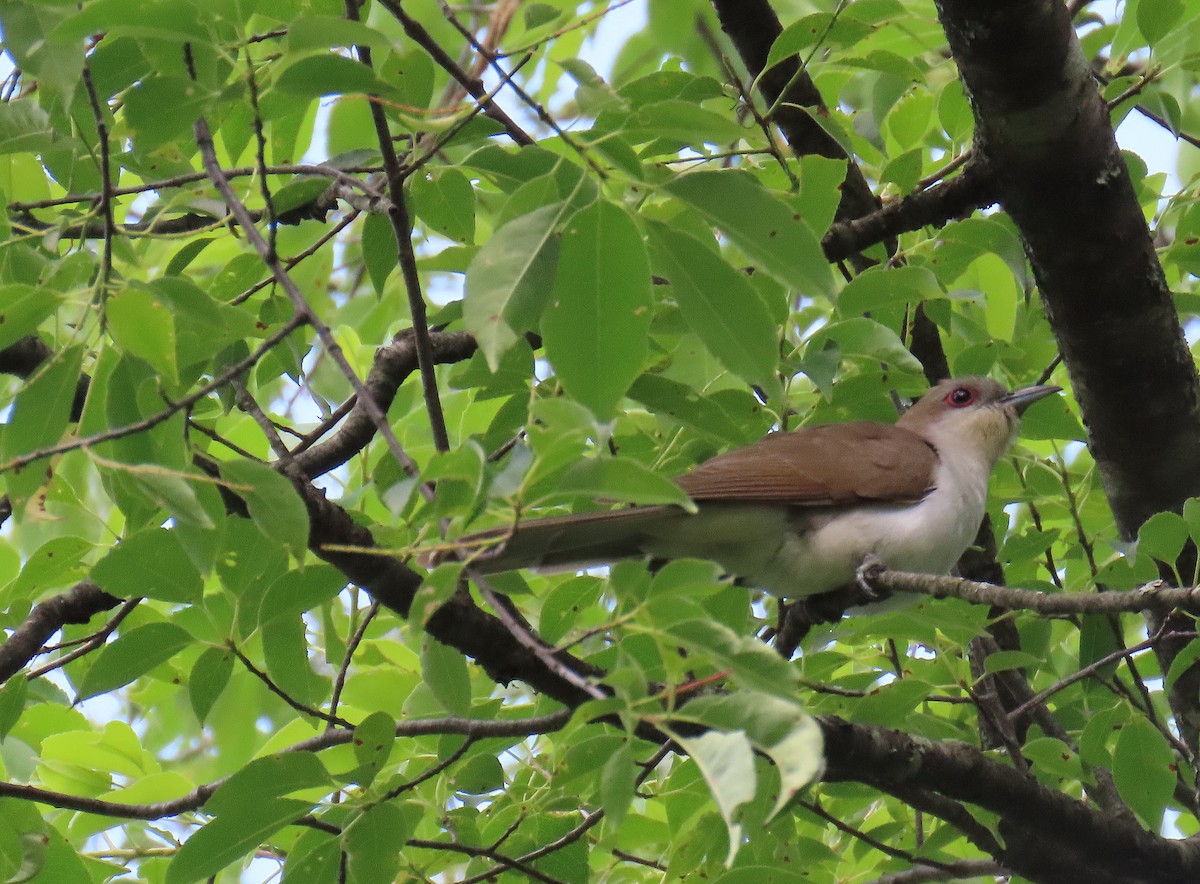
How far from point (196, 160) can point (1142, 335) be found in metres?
3.31

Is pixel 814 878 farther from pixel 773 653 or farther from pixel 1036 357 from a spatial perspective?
pixel 773 653

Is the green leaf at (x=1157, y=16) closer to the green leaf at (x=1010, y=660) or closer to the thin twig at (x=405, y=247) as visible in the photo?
the green leaf at (x=1010, y=660)

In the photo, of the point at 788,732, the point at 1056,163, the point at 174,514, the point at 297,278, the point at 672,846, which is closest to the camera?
the point at 788,732

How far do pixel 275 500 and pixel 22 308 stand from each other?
57 centimetres

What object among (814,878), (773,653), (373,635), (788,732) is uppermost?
(373,635)

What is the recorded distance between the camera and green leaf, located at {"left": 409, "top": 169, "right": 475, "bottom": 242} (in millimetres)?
3326

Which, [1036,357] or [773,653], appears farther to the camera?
[1036,357]

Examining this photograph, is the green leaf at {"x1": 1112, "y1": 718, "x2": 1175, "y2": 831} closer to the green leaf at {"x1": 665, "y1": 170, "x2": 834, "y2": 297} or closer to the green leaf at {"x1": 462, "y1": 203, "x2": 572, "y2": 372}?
the green leaf at {"x1": 665, "y1": 170, "x2": 834, "y2": 297}

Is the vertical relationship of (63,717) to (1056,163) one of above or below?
below

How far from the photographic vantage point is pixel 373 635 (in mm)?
5188

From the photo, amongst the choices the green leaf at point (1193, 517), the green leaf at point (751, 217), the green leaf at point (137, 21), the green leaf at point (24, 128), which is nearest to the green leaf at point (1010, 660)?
the green leaf at point (1193, 517)

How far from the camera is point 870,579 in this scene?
4359 mm

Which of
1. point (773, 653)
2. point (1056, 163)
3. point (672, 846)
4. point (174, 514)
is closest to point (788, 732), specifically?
point (773, 653)

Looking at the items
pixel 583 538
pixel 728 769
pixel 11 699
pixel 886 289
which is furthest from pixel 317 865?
pixel 886 289
